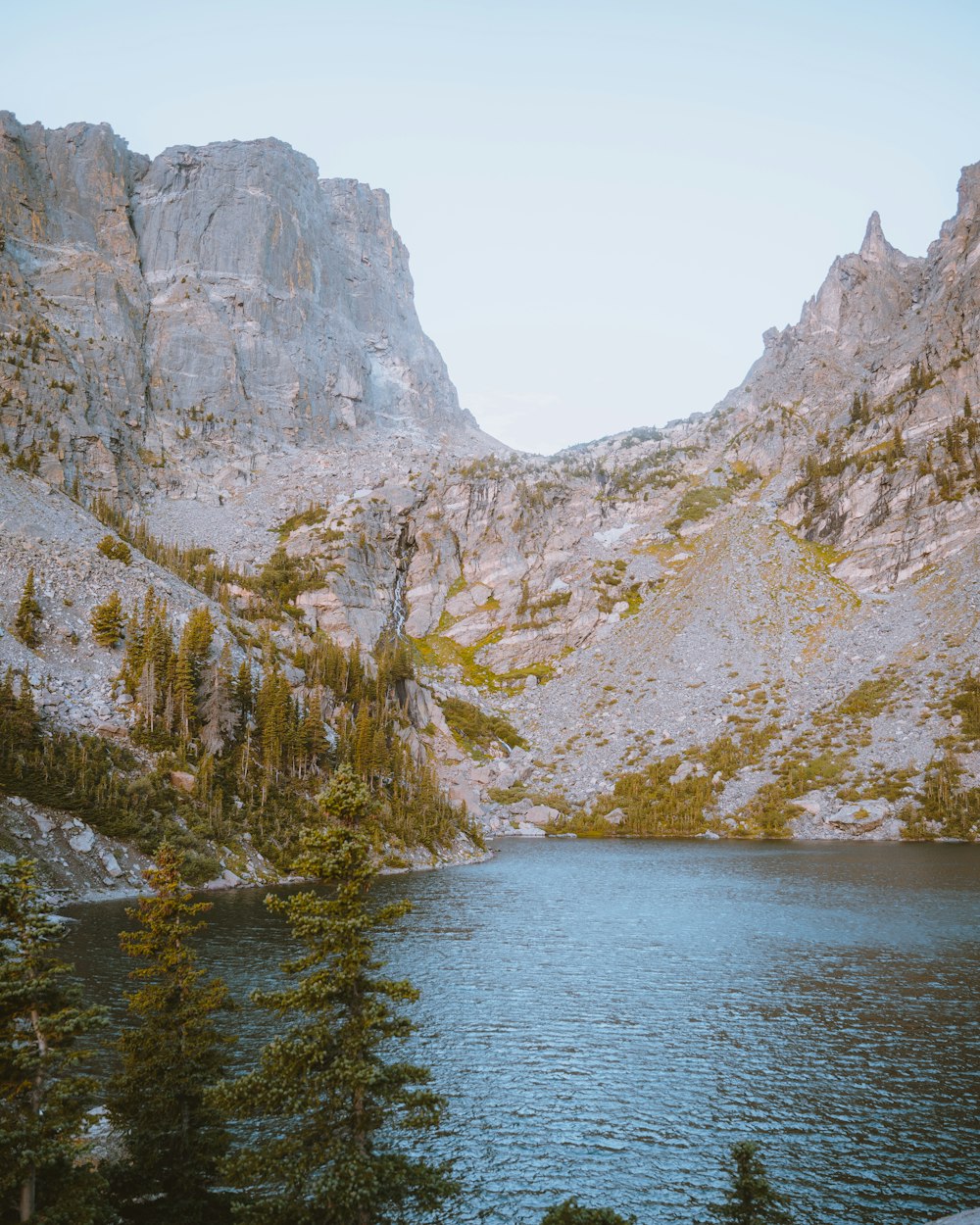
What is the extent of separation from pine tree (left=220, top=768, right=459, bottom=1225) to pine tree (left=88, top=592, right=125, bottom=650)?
81.5 m

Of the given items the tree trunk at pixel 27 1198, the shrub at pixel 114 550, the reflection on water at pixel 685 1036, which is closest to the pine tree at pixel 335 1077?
the tree trunk at pixel 27 1198

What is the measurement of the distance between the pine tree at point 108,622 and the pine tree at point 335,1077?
81.5 meters

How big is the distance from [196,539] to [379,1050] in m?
145

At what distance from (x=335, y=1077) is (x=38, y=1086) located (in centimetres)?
507

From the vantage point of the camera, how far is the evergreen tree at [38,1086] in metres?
12.1

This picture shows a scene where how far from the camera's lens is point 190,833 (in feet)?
222

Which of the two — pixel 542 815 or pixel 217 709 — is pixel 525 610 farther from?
pixel 217 709

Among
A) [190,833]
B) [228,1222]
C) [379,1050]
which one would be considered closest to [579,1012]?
[379,1050]

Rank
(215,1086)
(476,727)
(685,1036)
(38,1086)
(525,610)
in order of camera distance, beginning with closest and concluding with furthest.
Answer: (38,1086)
(215,1086)
(685,1036)
(476,727)
(525,610)

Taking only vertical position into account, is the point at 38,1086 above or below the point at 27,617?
below

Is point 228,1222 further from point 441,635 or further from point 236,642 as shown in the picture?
point 441,635

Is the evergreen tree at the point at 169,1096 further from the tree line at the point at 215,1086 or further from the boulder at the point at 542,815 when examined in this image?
the boulder at the point at 542,815

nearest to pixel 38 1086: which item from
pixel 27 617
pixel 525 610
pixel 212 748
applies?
pixel 212 748

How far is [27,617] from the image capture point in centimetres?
8112
